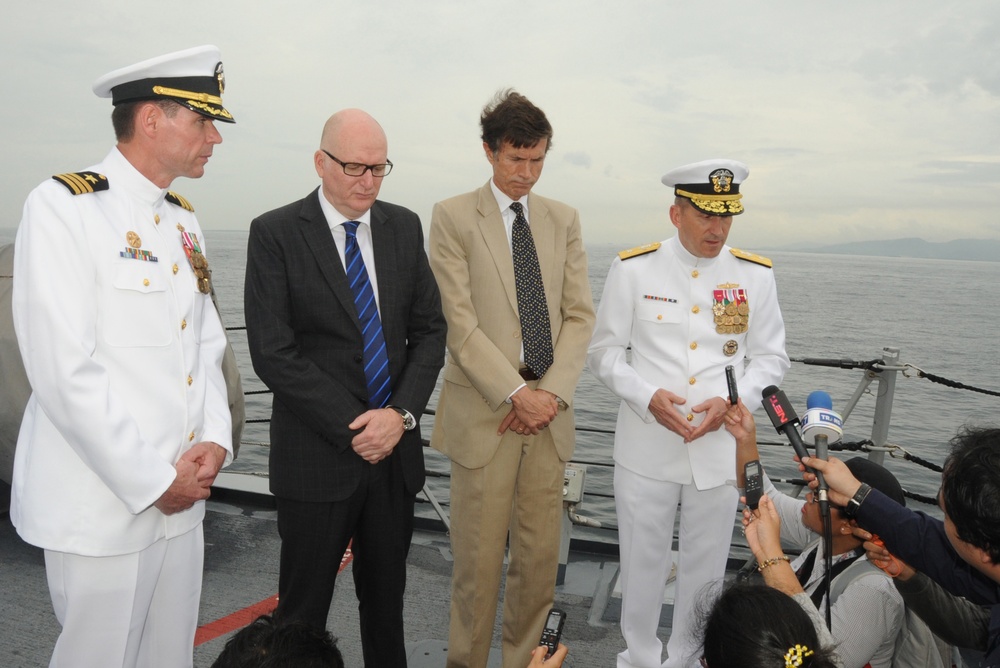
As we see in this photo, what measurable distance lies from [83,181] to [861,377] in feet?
60.9

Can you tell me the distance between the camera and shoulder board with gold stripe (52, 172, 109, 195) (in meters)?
1.90

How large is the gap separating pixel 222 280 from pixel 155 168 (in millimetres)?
44316

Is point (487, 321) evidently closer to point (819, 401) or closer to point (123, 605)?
point (819, 401)

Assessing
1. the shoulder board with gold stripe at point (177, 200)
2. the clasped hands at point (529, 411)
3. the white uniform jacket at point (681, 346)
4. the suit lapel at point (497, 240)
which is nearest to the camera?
the shoulder board with gold stripe at point (177, 200)

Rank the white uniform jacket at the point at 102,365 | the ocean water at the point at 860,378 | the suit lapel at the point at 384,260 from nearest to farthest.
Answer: the white uniform jacket at the point at 102,365 → the suit lapel at the point at 384,260 → the ocean water at the point at 860,378

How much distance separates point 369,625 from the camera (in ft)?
8.59

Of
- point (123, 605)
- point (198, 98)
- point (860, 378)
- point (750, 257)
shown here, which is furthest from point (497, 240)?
point (860, 378)

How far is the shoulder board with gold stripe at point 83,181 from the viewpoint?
6.23 ft

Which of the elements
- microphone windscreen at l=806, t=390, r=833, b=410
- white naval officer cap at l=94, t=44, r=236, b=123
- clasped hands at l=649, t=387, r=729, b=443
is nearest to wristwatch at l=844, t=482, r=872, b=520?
microphone windscreen at l=806, t=390, r=833, b=410

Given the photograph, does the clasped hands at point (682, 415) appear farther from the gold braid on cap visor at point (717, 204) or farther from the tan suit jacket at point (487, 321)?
the gold braid on cap visor at point (717, 204)

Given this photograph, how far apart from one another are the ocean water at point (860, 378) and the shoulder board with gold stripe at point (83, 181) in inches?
91.9

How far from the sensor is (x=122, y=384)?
1.96m

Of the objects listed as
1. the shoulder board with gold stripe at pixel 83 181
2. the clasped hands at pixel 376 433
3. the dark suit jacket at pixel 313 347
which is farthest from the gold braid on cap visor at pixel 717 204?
the shoulder board with gold stripe at pixel 83 181

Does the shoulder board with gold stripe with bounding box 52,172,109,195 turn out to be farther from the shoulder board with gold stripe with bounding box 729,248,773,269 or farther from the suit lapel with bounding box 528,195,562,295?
the shoulder board with gold stripe with bounding box 729,248,773,269
